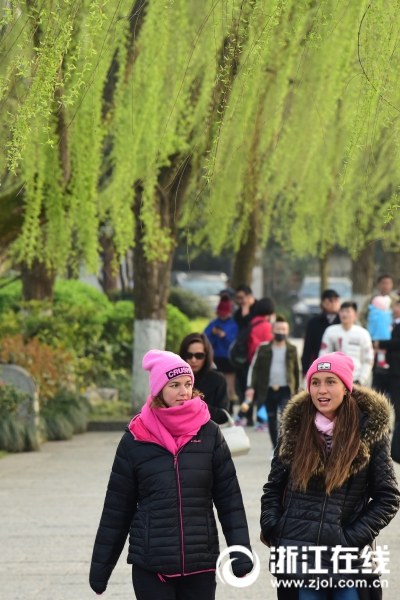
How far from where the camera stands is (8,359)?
1369 centimetres

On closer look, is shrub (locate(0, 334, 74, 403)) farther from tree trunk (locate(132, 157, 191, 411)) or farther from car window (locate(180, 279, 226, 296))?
car window (locate(180, 279, 226, 296))

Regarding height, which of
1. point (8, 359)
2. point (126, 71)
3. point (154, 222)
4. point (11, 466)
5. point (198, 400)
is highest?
point (126, 71)

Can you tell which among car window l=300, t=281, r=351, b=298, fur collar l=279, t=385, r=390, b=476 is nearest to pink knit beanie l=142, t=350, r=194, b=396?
fur collar l=279, t=385, r=390, b=476

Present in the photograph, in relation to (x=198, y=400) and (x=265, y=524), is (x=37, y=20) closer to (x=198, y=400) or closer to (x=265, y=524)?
(x=198, y=400)

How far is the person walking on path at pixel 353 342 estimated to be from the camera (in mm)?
11094

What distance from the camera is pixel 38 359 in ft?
45.1

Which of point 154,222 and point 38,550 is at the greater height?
point 154,222

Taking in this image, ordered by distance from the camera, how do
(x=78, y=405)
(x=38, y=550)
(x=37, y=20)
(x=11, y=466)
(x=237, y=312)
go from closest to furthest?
1. (x=37, y=20)
2. (x=38, y=550)
3. (x=11, y=466)
4. (x=78, y=405)
5. (x=237, y=312)

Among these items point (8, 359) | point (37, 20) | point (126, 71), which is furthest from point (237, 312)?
point (37, 20)

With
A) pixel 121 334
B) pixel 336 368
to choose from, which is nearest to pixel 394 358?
pixel 336 368

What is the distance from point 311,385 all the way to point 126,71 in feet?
26.5

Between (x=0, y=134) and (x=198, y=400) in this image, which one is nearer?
(x=198, y=400)

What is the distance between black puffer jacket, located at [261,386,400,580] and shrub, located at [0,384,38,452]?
337 inches

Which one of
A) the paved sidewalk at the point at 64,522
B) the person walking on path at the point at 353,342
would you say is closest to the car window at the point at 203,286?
the paved sidewalk at the point at 64,522
